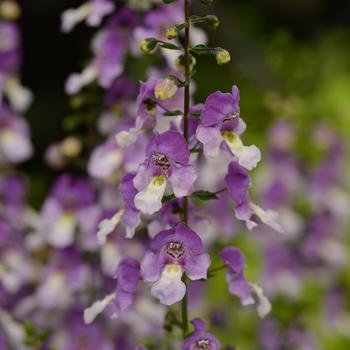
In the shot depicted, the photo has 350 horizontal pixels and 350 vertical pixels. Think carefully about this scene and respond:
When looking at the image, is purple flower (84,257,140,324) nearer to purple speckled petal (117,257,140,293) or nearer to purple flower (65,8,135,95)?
purple speckled petal (117,257,140,293)

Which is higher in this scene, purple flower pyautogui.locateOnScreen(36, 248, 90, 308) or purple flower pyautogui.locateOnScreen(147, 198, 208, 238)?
purple flower pyautogui.locateOnScreen(147, 198, 208, 238)

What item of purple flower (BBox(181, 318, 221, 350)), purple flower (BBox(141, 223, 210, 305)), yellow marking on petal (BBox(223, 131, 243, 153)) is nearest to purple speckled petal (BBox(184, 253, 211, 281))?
purple flower (BBox(141, 223, 210, 305))

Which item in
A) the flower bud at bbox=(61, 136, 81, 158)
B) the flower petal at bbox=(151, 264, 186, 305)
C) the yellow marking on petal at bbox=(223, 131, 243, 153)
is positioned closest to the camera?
the flower petal at bbox=(151, 264, 186, 305)

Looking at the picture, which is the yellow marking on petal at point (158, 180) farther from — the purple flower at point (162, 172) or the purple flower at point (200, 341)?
the purple flower at point (200, 341)

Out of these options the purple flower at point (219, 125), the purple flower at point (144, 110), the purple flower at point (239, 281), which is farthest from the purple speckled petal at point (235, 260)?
the purple flower at point (144, 110)

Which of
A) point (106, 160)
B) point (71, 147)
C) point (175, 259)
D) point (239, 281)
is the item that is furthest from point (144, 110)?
point (71, 147)

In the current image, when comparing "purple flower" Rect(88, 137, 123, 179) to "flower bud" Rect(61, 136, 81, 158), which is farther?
"flower bud" Rect(61, 136, 81, 158)
